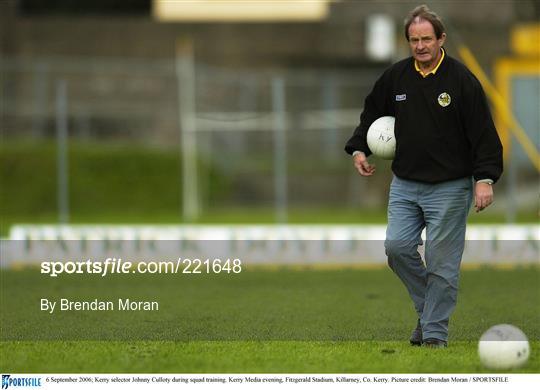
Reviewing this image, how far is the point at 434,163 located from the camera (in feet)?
24.5

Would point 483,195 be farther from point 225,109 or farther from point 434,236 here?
point 225,109

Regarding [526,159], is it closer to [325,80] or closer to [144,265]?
[325,80]

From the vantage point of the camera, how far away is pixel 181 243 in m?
14.1

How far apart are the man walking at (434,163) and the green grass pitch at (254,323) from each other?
35 cm

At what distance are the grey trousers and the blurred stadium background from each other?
970 cm

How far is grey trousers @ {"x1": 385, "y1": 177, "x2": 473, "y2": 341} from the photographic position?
751 centimetres

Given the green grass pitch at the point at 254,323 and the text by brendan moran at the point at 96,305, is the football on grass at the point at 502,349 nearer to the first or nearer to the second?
the green grass pitch at the point at 254,323

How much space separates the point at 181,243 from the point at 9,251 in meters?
1.85

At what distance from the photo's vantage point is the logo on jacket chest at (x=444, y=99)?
7.38 meters

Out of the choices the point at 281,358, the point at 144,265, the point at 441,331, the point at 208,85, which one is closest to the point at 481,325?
the point at 441,331

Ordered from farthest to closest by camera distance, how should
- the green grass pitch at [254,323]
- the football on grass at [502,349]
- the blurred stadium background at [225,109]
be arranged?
the blurred stadium background at [225,109], the green grass pitch at [254,323], the football on grass at [502,349]
